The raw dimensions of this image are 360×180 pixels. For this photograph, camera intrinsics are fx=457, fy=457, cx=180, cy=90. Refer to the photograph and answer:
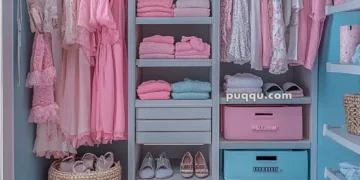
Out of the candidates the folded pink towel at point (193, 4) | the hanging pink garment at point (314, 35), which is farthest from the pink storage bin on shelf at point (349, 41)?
the folded pink towel at point (193, 4)

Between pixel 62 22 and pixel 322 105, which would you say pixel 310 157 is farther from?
pixel 62 22

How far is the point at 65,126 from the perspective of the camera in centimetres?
251

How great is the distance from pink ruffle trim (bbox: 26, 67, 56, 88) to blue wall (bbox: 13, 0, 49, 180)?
0.14 feet

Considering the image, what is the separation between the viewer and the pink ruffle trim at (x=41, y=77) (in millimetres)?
2305

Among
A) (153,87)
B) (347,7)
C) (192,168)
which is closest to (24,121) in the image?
(153,87)

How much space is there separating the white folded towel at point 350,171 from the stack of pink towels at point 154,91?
3.49 feet

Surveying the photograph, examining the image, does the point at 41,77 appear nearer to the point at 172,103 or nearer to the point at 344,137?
the point at 172,103

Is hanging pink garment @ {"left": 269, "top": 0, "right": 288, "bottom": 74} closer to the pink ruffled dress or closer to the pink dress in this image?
the pink dress

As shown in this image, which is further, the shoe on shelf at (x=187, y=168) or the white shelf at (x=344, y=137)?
the shoe on shelf at (x=187, y=168)

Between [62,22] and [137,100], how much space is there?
585 mm

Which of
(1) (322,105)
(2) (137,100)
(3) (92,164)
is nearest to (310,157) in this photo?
(1) (322,105)

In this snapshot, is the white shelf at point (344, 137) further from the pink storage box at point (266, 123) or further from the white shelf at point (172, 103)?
the white shelf at point (172, 103)

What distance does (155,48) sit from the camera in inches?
98.7

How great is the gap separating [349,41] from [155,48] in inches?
42.1
